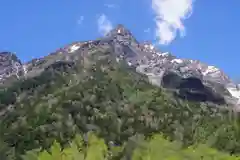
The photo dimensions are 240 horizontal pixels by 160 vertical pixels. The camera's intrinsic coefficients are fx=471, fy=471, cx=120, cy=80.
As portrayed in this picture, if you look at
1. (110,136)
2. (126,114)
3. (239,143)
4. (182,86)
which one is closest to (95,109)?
(126,114)

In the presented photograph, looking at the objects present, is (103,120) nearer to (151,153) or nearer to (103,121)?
(103,121)

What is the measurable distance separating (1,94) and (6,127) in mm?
15959

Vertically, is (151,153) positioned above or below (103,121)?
below

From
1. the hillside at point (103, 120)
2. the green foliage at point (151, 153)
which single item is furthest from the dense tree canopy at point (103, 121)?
the green foliage at point (151, 153)

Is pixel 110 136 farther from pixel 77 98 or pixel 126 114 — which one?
pixel 77 98

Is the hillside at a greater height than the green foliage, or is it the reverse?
the hillside

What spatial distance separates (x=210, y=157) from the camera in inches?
374

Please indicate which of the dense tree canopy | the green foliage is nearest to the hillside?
the dense tree canopy

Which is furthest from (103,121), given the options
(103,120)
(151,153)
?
(151,153)

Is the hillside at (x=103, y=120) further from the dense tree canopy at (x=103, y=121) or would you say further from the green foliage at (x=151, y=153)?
the green foliage at (x=151, y=153)

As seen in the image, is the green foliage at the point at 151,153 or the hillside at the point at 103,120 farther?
the hillside at the point at 103,120

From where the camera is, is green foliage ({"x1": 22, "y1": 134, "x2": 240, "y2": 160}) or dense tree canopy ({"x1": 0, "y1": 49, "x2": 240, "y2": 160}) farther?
dense tree canopy ({"x1": 0, "y1": 49, "x2": 240, "y2": 160})

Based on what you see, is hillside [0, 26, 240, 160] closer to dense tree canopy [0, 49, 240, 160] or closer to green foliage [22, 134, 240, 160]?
dense tree canopy [0, 49, 240, 160]

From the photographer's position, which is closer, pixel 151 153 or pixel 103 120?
pixel 151 153
